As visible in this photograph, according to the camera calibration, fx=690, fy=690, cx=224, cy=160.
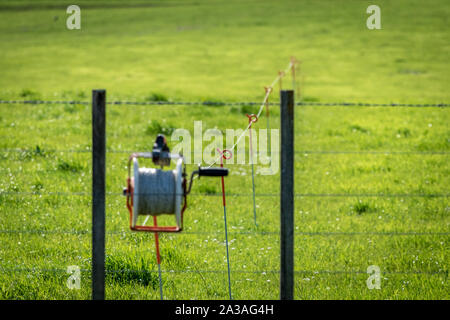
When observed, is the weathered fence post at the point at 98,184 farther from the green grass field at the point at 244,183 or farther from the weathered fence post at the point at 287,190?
the weathered fence post at the point at 287,190

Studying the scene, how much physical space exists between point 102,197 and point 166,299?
1.39 m

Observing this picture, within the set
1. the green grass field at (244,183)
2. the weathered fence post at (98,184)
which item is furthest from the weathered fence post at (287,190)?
the weathered fence post at (98,184)

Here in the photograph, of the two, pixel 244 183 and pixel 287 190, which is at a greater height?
pixel 287 190

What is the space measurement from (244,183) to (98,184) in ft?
20.5

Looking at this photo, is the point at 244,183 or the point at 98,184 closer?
the point at 98,184

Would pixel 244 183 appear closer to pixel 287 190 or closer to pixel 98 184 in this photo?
pixel 287 190

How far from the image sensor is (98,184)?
5.78 meters

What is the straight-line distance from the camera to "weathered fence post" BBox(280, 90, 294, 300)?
572 centimetres

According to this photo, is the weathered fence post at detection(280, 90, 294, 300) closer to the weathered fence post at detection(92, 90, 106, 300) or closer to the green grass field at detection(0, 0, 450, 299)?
the green grass field at detection(0, 0, 450, 299)

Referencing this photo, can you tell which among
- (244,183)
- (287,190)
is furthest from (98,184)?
(244,183)

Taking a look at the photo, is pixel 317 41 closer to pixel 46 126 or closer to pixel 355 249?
pixel 46 126

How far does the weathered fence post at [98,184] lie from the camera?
18.7ft

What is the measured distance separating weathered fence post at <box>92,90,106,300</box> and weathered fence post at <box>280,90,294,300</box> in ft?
4.90
